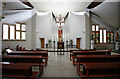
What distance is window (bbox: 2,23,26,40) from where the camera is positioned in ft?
21.8

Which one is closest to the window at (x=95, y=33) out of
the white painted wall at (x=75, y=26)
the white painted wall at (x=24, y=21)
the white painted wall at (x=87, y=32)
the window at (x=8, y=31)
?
the white painted wall at (x=75, y=26)

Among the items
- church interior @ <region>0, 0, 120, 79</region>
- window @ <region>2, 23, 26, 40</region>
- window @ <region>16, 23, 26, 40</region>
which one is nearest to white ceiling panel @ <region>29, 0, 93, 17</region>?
church interior @ <region>0, 0, 120, 79</region>

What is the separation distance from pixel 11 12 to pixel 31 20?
1.74 metres

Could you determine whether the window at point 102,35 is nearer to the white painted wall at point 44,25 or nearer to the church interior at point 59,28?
the church interior at point 59,28

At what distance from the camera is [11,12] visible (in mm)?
6836

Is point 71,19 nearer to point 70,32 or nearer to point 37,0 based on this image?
point 70,32

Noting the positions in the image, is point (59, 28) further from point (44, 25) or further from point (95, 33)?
point (95, 33)

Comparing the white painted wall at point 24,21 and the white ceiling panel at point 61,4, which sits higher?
the white ceiling panel at point 61,4

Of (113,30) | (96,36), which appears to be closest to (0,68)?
(96,36)

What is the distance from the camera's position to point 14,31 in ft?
24.0

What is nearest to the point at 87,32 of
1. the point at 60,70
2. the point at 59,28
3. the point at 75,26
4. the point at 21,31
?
the point at 75,26

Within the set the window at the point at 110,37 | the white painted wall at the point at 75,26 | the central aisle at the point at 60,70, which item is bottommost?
the central aisle at the point at 60,70

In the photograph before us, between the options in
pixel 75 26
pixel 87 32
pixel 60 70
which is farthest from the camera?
pixel 75 26

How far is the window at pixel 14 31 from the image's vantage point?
6.66 metres
